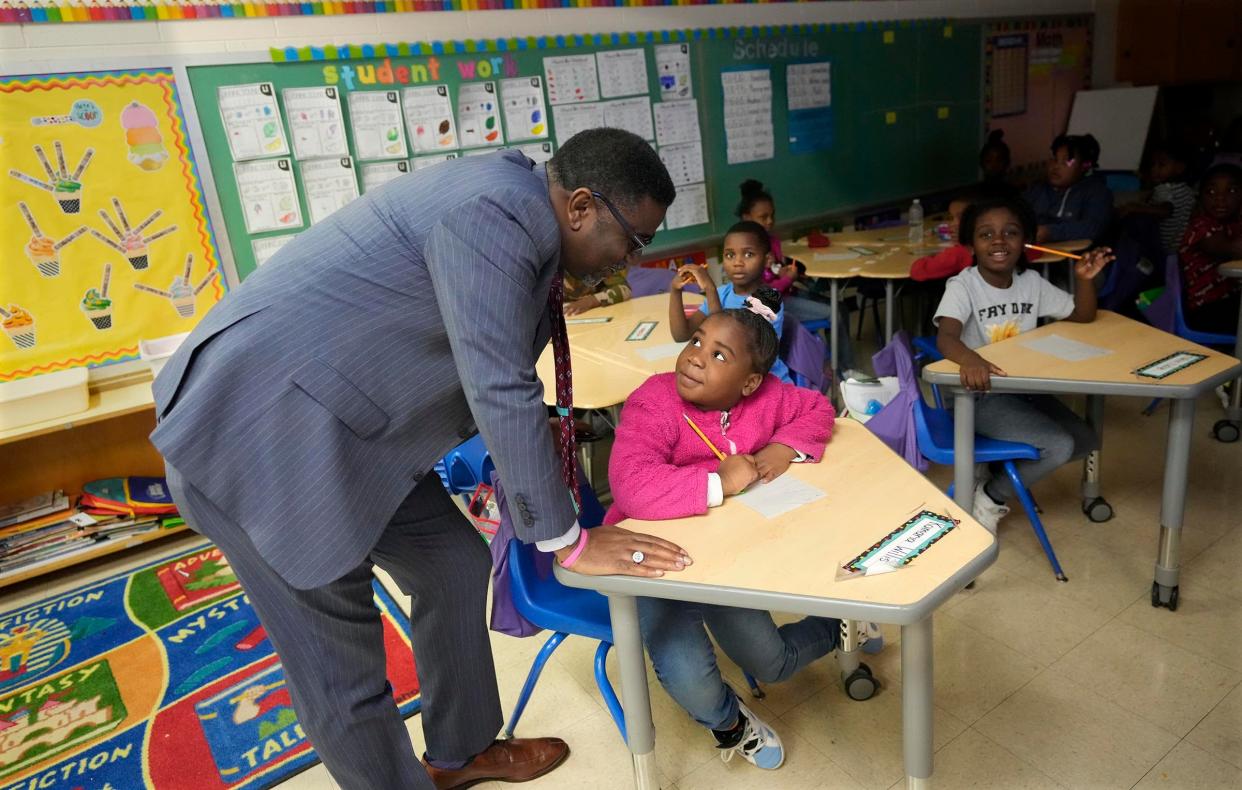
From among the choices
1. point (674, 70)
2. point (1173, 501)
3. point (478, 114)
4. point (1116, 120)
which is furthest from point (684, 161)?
point (1116, 120)

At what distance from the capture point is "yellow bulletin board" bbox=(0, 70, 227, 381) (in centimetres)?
300

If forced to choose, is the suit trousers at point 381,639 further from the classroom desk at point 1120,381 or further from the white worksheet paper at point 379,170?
the white worksheet paper at point 379,170

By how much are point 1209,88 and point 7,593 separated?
881 cm

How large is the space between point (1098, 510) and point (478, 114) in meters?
3.14

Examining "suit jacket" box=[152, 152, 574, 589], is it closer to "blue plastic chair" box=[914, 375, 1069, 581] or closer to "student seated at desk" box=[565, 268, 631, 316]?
"blue plastic chair" box=[914, 375, 1069, 581]

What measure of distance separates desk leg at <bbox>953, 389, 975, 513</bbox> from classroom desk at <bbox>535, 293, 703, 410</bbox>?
33.4 inches

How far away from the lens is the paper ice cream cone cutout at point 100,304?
318 cm

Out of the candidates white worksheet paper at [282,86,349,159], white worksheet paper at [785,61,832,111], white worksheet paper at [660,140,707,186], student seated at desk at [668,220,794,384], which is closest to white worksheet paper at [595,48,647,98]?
white worksheet paper at [660,140,707,186]

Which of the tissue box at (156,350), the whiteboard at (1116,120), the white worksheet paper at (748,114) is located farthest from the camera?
the whiteboard at (1116,120)

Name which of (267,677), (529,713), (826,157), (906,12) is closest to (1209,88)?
(906,12)

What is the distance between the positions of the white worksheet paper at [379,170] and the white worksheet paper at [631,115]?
45.5 inches

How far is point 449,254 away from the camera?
1.15m

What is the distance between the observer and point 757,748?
183 centimetres

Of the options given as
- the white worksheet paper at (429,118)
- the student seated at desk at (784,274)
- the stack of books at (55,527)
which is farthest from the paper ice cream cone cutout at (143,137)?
the student seated at desk at (784,274)
